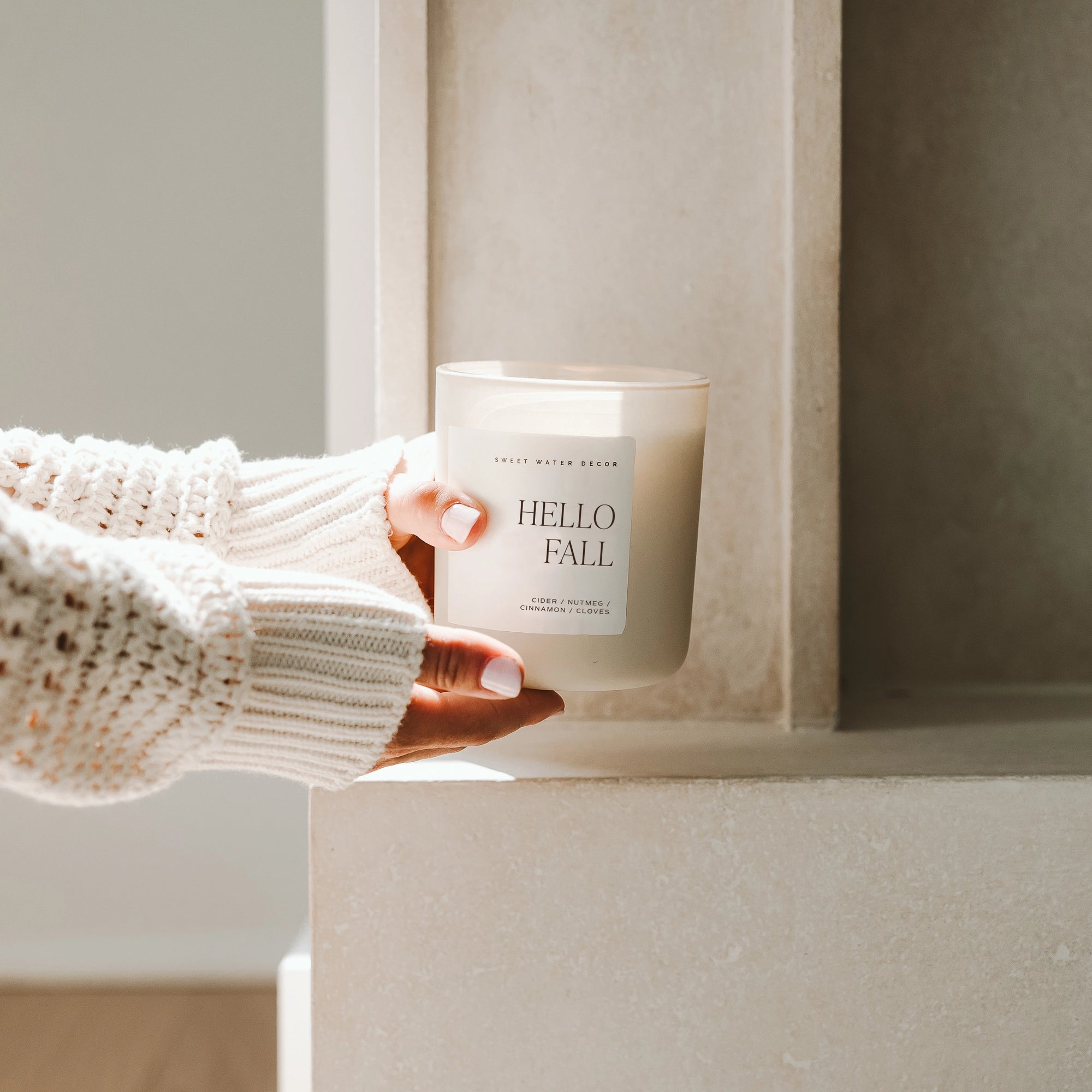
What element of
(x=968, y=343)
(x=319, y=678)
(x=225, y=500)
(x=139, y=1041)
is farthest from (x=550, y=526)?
(x=139, y=1041)

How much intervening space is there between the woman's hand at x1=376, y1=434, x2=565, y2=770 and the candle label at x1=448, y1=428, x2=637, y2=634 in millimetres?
13

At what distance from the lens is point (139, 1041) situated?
3.73 ft

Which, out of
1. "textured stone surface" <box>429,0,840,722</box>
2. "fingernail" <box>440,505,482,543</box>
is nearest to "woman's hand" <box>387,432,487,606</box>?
"fingernail" <box>440,505,482,543</box>

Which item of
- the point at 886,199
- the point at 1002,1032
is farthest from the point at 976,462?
the point at 1002,1032

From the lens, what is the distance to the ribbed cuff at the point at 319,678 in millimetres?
465

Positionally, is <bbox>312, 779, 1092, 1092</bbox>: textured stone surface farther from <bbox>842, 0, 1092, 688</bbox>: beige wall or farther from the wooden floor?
the wooden floor

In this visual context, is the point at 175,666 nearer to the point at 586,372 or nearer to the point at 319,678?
the point at 319,678

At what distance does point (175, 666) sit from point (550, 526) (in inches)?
7.0

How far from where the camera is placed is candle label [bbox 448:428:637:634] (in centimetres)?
48

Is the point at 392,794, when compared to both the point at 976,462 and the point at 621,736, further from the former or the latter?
the point at 976,462

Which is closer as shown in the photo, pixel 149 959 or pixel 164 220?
pixel 164 220

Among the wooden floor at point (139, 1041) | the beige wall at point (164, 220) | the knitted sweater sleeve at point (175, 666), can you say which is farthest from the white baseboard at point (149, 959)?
the knitted sweater sleeve at point (175, 666)

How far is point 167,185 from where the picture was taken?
3.63 ft

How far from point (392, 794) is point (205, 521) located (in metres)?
0.20
